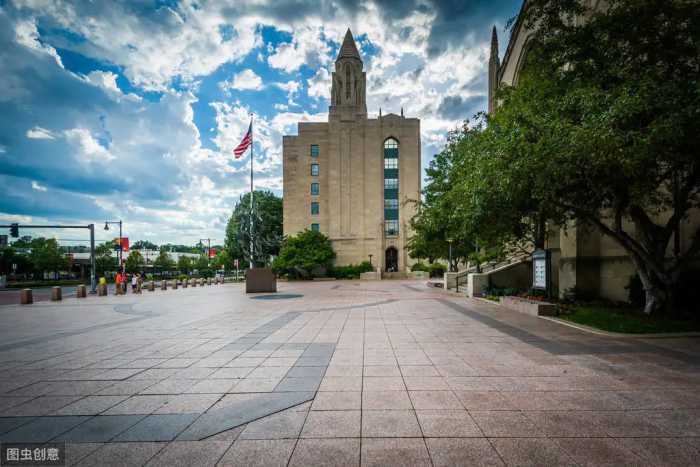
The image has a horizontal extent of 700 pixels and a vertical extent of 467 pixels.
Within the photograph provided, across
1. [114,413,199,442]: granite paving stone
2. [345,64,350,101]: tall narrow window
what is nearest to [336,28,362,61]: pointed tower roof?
[345,64,350,101]: tall narrow window

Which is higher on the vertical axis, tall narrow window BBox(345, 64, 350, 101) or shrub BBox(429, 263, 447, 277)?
tall narrow window BBox(345, 64, 350, 101)

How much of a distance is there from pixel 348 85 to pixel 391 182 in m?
18.3

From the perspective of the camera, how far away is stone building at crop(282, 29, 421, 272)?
52.3m

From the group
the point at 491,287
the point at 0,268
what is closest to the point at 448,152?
the point at 491,287

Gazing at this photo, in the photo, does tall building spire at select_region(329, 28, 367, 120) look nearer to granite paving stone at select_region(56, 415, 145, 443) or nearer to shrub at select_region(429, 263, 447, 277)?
shrub at select_region(429, 263, 447, 277)

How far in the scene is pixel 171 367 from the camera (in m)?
6.29

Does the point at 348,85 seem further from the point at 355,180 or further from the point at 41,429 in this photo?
the point at 41,429

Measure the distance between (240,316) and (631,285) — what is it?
1592 centimetres

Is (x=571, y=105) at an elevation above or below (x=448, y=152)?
below

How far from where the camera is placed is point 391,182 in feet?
179

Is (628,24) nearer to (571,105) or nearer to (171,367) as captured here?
(571,105)

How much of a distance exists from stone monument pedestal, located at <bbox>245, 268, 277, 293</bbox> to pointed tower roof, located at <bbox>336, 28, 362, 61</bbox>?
47.1 metres

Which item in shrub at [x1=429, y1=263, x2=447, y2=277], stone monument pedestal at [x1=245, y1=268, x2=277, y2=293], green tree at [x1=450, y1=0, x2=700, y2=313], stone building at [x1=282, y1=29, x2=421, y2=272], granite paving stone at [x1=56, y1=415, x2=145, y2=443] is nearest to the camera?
granite paving stone at [x1=56, y1=415, x2=145, y2=443]

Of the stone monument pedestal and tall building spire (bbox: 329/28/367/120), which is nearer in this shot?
the stone monument pedestal
